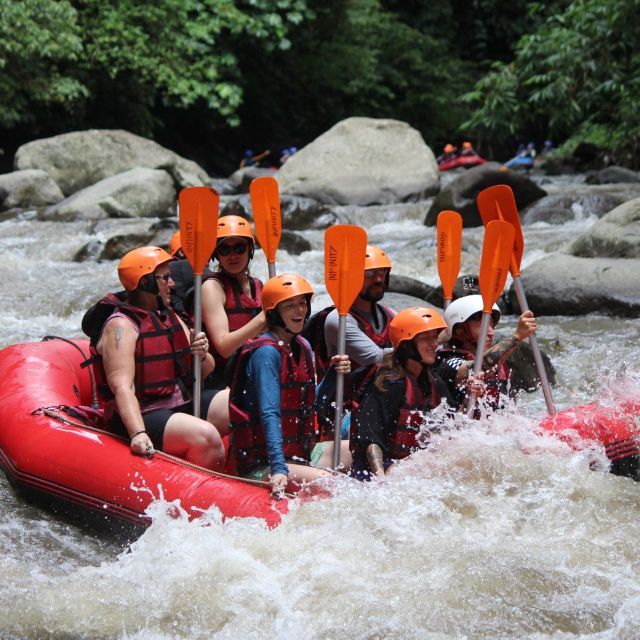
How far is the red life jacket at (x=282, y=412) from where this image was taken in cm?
352

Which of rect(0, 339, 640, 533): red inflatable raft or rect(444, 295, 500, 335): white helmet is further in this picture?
rect(444, 295, 500, 335): white helmet

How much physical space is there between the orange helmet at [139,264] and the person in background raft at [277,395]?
1.46 feet

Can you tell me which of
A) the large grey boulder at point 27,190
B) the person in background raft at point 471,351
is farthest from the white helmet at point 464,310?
the large grey boulder at point 27,190

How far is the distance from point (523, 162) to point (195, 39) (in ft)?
21.4

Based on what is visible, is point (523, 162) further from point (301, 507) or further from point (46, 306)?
point (301, 507)

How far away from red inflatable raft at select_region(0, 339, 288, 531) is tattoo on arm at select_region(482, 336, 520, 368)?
1.09m

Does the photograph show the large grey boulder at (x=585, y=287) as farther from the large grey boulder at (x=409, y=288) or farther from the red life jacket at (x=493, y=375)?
the red life jacket at (x=493, y=375)

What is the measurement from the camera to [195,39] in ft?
54.4

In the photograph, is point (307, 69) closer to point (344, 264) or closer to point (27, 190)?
point (27, 190)

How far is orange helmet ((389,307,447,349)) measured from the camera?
351 centimetres

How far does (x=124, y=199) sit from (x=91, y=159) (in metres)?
2.37

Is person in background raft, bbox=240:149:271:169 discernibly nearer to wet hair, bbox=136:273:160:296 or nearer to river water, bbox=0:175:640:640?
wet hair, bbox=136:273:160:296

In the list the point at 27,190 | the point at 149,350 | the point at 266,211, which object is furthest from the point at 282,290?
the point at 27,190

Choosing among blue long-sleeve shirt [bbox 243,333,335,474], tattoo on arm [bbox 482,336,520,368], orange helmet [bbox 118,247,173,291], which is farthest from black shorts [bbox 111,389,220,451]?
tattoo on arm [bbox 482,336,520,368]
